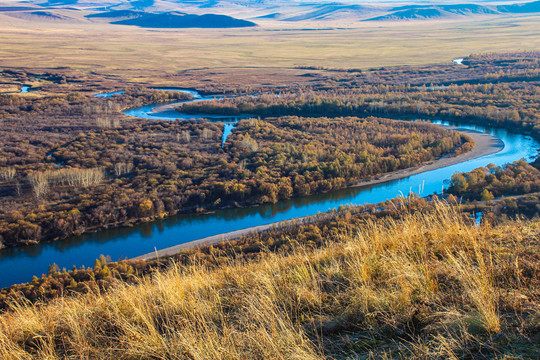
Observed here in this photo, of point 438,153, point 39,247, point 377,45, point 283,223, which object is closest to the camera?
point 39,247

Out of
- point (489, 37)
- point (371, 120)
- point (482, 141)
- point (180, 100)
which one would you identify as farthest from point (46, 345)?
point (489, 37)

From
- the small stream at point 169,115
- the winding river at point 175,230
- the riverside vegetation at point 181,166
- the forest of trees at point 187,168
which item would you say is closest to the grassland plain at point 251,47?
the small stream at point 169,115

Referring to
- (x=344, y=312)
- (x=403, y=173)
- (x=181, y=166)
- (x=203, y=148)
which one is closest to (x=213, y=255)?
(x=344, y=312)

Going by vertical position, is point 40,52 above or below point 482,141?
above

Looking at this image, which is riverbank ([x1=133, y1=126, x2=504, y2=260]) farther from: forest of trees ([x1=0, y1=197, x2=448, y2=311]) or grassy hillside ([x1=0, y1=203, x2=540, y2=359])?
grassy hillside ([x1=0, y1=203, x2=540, y2=359])

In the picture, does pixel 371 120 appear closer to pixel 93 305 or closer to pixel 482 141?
pixel 482 141

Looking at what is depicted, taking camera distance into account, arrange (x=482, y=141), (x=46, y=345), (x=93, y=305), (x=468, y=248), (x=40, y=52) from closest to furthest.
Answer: (x=46, y=345), (x=468, y=248), (x=93, y=305), (x=482, y=141), (x=40, y=52)

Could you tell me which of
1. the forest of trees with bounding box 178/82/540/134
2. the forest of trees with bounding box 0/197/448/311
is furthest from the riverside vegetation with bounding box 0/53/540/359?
the forest of trees with bounding box 178/82/540/134
